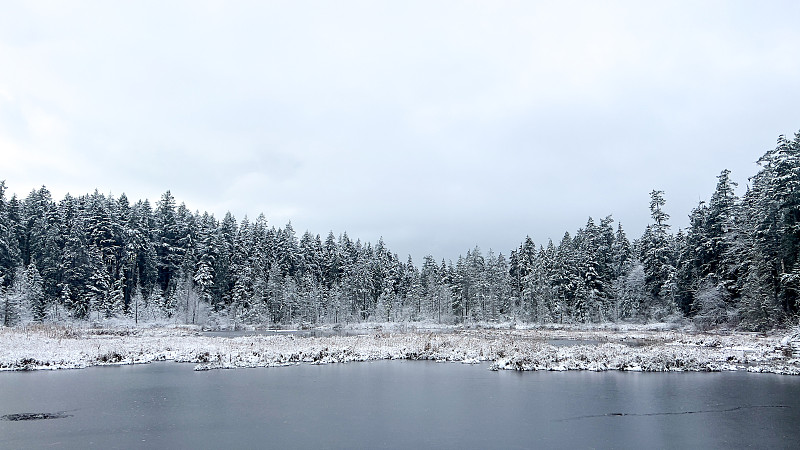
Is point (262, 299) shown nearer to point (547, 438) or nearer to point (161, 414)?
point (161, 414)

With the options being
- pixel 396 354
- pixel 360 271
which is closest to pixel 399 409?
pixel 396 354

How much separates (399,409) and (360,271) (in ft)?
294

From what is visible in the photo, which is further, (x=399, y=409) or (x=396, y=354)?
(x=396, y=354)

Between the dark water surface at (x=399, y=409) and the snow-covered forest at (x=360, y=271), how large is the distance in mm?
30163

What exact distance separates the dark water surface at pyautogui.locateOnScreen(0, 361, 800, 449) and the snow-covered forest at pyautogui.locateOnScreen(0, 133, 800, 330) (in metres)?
30.2

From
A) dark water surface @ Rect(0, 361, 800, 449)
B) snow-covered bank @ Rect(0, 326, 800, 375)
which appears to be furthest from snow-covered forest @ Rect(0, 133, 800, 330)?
dark water surface @ Rect(0, 361, 800, 449)

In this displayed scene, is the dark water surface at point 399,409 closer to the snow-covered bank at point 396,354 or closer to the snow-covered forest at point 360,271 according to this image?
the snow-covered bank at point 396,354

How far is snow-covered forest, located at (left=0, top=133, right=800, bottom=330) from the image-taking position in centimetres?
4816

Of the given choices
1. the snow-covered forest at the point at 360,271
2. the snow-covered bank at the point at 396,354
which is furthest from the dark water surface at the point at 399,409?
the snow-covered forest at the point at 360,271

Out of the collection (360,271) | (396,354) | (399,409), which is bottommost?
(396,354)

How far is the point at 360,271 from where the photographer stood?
107 metres

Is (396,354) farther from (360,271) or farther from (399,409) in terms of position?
(360,271)

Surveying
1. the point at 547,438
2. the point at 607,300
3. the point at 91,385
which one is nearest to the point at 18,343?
the point at 91,385

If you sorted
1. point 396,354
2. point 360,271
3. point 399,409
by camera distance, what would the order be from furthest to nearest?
point 360,271
point 396,354
point 399,409
